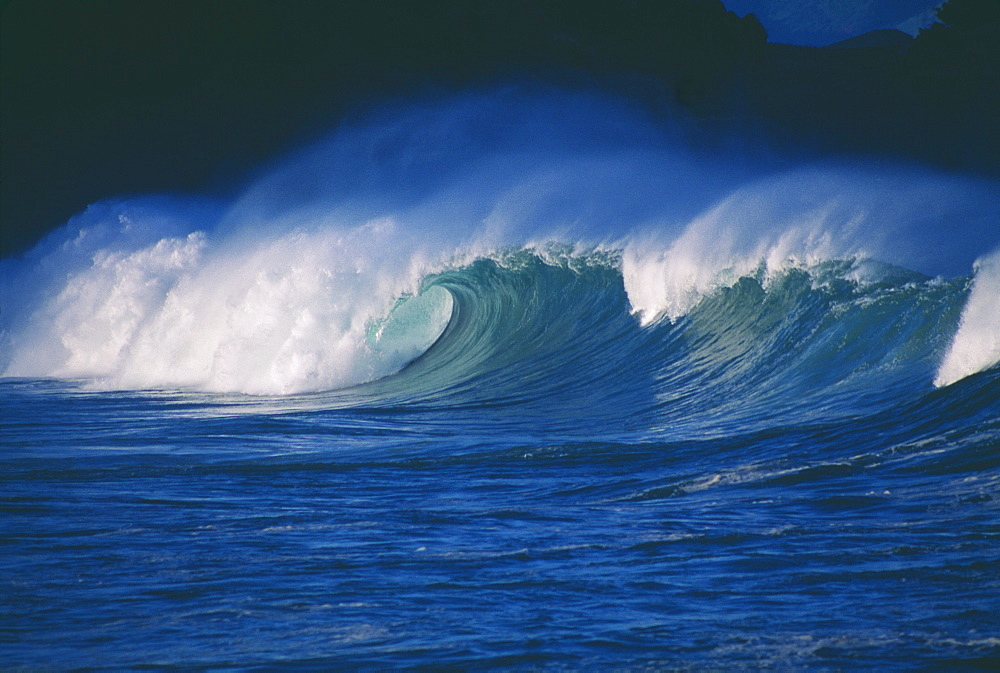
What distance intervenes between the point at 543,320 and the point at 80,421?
196 inches

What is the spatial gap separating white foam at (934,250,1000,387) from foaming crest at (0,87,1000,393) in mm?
76

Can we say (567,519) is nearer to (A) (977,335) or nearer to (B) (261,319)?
(A) (977,335)

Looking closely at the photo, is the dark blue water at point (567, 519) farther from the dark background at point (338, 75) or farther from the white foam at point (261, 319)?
the dark background at point (338, 75)

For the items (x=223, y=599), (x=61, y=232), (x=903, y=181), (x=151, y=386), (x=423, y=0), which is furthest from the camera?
(x=423, y=0)

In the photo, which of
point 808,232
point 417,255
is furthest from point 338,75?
point 808,232

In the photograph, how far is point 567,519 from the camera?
15.1ft

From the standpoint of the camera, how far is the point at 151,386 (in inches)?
510

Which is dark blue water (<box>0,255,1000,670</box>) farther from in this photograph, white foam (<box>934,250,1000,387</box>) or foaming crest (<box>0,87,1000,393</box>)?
foaming crest (<box>0,87,1000,393</box>)

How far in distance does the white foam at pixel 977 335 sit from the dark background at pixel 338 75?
34844mm

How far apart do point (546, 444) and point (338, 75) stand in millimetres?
41467

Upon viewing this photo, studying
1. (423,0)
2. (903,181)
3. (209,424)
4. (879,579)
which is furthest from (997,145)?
(879,579)

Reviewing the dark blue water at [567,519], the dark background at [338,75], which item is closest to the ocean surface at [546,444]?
the dark blue water at [567,519]

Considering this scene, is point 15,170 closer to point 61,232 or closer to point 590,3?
point 61,232

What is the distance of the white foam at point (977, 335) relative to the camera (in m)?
6.63
